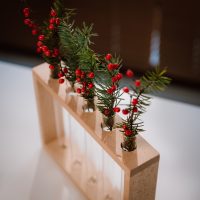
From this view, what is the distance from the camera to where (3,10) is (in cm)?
289

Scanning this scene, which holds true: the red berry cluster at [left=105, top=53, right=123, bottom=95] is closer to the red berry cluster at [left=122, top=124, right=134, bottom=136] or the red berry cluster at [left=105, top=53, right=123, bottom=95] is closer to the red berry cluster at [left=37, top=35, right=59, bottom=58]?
the red berry cluster at [left=122, top=124, right=134, bottom=136]

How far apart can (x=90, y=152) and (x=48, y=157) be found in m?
0.24

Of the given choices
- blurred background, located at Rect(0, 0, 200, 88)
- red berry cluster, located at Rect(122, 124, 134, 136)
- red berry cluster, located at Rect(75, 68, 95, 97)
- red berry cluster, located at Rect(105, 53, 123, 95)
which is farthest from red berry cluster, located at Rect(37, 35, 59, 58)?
blurred background, located at Rect(0, 0, 200, 88)

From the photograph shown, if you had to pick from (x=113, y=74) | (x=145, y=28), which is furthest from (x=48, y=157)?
(x=145, y=28)

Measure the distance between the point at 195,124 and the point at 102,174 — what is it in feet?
2.23

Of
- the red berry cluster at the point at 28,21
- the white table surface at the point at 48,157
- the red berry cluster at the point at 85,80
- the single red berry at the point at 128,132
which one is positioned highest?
the red berry cluster at the point at 28,21

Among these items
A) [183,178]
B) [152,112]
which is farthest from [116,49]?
[183,178]

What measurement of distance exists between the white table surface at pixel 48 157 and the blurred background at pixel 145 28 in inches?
15.6

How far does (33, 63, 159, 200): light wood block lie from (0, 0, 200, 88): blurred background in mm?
785

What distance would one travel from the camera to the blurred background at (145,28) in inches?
102

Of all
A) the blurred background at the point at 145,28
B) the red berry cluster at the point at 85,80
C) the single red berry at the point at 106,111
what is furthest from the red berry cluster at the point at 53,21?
the blurred background at the point at 145,28

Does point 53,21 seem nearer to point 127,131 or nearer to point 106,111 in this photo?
point 106,111

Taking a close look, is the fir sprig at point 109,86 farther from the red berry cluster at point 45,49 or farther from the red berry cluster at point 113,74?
the red berry cluster at point 45,49

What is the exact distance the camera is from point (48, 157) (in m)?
2.12
